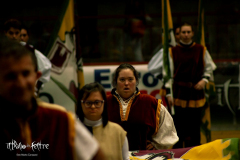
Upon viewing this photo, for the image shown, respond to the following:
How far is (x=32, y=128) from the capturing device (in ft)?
5.29

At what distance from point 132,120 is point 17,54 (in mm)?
2113

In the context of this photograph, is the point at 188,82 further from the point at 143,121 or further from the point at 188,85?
the point at 143,121

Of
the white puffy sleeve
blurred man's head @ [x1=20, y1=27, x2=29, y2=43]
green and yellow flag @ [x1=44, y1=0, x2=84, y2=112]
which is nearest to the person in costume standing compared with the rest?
green and yellow flag @ [x1=44, y1=0, x2=84, y2=112]

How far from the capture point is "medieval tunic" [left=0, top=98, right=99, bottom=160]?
1590 mm

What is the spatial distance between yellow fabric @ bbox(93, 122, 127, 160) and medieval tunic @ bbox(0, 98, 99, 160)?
3.84 ft

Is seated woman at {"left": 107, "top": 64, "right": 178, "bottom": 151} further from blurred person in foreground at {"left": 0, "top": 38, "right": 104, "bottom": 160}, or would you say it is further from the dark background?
the dark background

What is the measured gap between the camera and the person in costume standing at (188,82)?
16.0ft

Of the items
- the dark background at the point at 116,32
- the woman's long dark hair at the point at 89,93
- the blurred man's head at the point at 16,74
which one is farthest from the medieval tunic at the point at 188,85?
the blurred man's head at the point at 16,74

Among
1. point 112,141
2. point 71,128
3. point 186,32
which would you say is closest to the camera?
point 71,128

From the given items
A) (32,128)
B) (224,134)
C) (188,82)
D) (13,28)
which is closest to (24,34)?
(13,28)

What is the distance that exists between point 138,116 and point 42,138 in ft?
6.54

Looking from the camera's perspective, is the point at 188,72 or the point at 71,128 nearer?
the point at 71,128

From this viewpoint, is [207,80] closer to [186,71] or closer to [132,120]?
[186,71]

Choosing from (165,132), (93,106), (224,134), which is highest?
(93,106)
